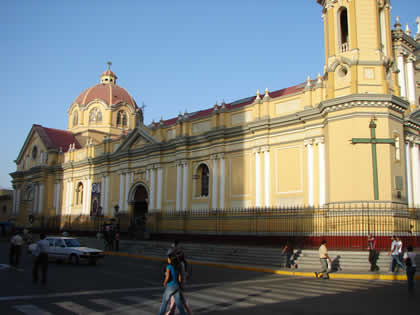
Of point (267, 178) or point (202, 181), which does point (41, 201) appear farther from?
point (267, 178)

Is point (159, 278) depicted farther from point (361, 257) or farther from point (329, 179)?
point (329, 179)

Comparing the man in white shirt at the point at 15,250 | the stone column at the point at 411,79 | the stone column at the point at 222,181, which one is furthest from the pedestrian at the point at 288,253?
the stone column at the point at 411,79

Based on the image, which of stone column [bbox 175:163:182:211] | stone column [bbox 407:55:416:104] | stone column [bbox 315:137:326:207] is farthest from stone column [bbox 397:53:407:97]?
stone column [bbox 175:163:182:211]

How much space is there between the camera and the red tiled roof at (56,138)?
163 feet

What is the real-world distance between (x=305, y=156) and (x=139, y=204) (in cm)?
1827

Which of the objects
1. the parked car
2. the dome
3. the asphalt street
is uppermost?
the dome

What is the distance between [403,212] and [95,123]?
40.2 m

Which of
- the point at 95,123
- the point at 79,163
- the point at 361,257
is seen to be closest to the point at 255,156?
the point at 361,257

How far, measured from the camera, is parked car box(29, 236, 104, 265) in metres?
20.4

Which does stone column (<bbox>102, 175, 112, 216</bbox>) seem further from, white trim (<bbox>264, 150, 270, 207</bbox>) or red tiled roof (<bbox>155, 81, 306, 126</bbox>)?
white trim (<bbox>264, 150, 270, 207</bbox>)

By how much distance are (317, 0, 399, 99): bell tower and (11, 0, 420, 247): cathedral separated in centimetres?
6

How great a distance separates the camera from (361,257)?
18625 mm

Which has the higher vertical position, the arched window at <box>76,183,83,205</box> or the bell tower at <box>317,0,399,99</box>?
the bell tower at <box>317,0,399,99</box>

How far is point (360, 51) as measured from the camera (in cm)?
2356
